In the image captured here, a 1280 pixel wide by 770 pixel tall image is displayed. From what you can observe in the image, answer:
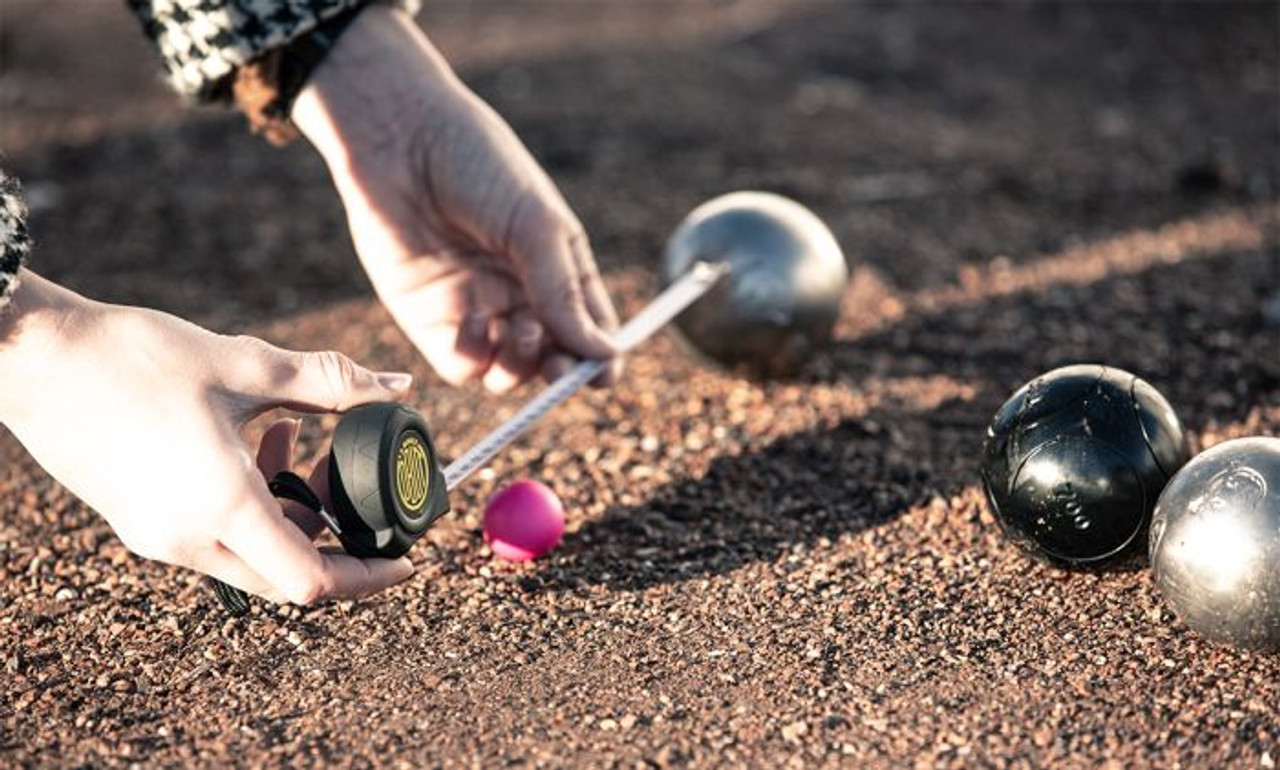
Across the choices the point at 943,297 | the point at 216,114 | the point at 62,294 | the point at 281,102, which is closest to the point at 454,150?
the point at 281,102

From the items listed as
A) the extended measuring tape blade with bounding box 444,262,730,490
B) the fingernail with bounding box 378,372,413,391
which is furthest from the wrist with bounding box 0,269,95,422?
the extended measuring tape blade with bounding box 444,262,730,490

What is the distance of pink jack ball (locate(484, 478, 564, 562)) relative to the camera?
13.1 feet

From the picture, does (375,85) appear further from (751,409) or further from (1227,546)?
(1227,546)

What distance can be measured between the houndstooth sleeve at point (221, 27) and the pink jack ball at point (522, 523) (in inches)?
55.7

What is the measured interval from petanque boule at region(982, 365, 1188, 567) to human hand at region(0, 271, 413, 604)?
5.79 feet

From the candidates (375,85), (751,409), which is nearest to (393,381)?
(375,85)

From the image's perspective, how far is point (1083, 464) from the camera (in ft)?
12.1

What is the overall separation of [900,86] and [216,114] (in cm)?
377

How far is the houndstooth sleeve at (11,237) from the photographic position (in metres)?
2.97

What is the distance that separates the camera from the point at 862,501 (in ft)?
14.3

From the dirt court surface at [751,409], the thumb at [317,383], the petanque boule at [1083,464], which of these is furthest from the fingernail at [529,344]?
the petanque boule at [1083,464]

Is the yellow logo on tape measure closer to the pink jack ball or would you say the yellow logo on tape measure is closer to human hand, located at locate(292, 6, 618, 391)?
the pink jack ball

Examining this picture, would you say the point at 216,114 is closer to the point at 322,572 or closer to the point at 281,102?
the point at 281,102

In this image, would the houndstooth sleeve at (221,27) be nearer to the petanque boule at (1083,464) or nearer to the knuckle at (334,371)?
the knuckle at (334,371)
